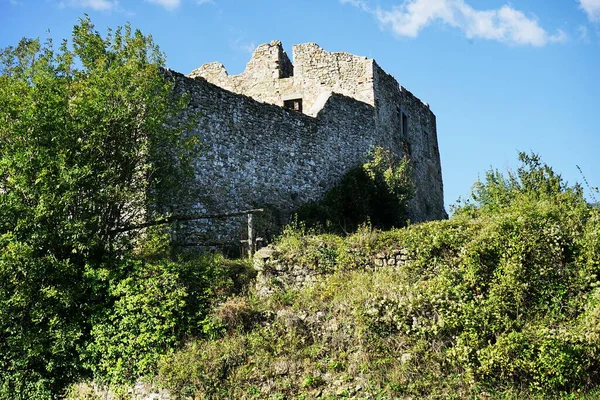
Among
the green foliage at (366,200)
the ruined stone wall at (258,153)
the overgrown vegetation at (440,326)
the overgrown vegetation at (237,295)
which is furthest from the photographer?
the green foliage at (366,200)

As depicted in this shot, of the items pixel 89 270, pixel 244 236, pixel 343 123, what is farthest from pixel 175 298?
pixel 343 123

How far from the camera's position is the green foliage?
61.3 feet

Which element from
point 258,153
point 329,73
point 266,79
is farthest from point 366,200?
point 266,79

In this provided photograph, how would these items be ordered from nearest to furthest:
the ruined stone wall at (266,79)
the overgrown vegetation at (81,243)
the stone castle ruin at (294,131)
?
the overgrown vegetation at (81,243)
the stone castle ruin at (294,131)
the ruined stone wall at (266,79)

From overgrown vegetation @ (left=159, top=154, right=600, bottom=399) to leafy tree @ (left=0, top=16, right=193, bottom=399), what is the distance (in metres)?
2.48

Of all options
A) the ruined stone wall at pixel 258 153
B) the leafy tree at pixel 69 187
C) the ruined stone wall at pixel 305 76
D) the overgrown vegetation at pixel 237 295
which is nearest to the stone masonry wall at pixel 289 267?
the overgrown vegetation at pixel 237 295

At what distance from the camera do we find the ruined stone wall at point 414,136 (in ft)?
76.0

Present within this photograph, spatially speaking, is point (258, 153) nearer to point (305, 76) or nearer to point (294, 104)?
point (294, 104)

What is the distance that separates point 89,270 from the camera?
1193cm

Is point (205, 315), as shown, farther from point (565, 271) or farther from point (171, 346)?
point (565, 271)

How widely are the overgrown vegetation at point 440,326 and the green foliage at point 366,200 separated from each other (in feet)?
21.3

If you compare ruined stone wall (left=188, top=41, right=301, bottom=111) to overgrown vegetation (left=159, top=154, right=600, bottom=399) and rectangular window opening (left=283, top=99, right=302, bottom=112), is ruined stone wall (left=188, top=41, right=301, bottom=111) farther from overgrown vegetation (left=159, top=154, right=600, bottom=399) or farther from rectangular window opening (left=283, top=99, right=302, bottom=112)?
overgrown vegetation (left=159, top=154, right=600, bottom=399)

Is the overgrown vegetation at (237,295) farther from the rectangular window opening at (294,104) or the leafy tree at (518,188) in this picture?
the rectangular window opening at (294,104)

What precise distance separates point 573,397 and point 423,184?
55.5 feet
